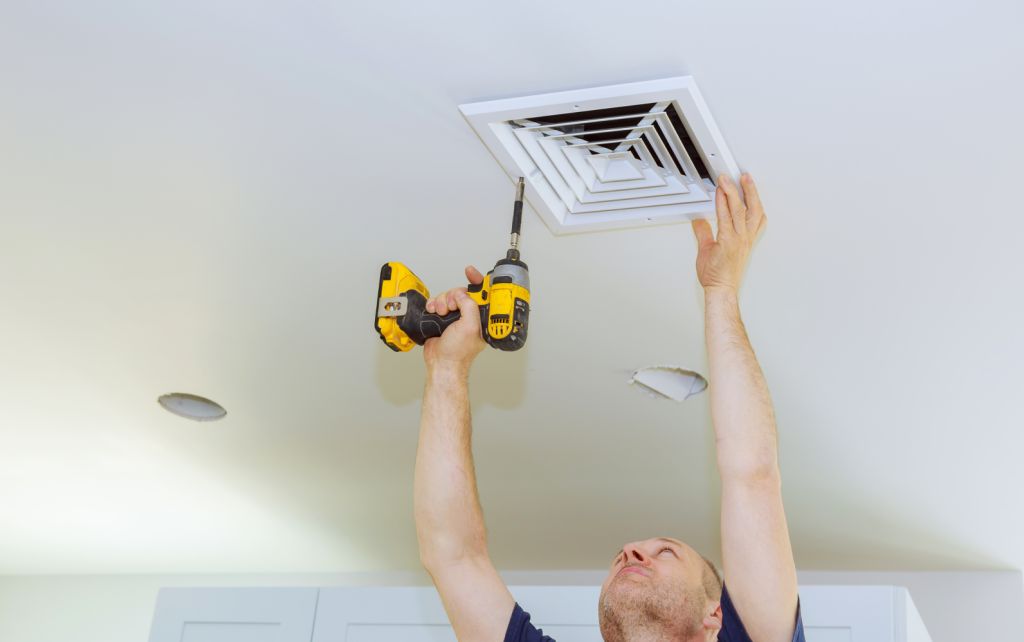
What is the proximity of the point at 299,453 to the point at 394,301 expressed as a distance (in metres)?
1.36

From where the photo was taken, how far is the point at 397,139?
1.24m

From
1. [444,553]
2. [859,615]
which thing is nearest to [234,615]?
[444,553]

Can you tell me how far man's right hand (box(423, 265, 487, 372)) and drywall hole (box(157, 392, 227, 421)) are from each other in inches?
42.5

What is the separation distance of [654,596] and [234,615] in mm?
1365

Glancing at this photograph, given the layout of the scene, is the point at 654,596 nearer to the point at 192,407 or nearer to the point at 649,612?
the point at 649,612

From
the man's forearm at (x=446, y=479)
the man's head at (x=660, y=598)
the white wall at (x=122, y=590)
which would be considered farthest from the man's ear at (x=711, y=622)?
the white wall at (x=122, y=590)

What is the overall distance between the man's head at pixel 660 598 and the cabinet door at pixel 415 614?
594mm

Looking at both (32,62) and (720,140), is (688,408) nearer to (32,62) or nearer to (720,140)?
(720,140)

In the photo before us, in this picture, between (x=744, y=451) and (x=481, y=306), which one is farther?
(x=481, y=306)

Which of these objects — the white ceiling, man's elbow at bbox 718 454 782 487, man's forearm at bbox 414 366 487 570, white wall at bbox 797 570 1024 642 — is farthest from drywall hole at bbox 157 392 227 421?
white wall at bbox 797 570 1024 642

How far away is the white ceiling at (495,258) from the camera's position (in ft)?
3.41

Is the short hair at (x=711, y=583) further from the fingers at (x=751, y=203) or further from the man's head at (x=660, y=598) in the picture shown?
the fingers at (x=751, y=203)

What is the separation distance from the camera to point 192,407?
2.21 metres

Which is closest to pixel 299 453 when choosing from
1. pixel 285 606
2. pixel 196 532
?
pixel 285 606
